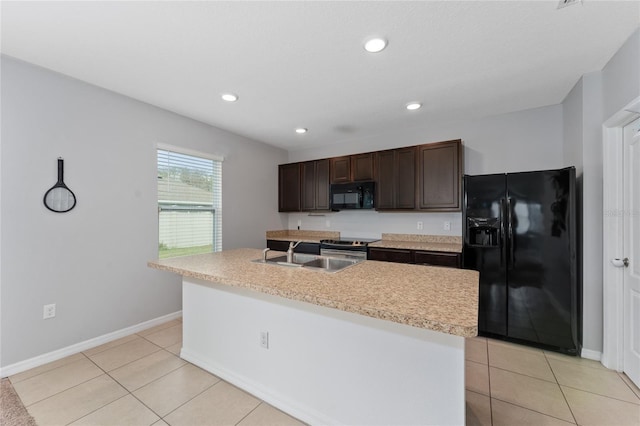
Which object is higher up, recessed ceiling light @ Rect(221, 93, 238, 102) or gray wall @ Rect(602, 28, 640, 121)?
recessed ceiling light @ Rect(221, 93, 238, 102)

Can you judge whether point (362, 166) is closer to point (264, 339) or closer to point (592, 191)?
point (592, 191)

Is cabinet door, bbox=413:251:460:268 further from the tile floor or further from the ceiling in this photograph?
the ceiling

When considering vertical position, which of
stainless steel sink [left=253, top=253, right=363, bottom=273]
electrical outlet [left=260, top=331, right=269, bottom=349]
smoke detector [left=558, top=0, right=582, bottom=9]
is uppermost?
smoke detector [left=558, top=0, right=582, bottom=9]

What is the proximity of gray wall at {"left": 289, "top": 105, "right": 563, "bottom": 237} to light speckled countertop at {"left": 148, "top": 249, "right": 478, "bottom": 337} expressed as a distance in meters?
2.00

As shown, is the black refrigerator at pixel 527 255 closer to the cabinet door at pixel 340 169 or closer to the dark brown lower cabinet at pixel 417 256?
the dark brown lower cabinet at pixel 417 256

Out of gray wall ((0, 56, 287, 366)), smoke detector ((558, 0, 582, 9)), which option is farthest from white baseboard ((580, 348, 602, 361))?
gray wall ((0, 56, 287, 366))

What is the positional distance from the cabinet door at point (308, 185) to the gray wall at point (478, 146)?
52cm

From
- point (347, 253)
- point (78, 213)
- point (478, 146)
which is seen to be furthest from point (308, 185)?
point (78, 213)

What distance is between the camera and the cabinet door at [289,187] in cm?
→ 462

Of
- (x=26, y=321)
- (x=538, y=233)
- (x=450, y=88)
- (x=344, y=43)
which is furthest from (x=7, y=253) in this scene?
(x=538, y=233)

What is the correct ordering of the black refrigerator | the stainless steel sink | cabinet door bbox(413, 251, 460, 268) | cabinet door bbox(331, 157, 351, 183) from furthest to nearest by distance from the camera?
cabinet door bbox(331, 157, 351, 183) → cabinet door bbox(413, 251, 460, 268) → the black refrigerator → the stainless steel sink

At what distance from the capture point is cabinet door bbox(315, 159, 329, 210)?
4309mm

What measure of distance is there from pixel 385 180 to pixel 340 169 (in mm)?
754

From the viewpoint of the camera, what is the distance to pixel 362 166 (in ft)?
13.0
